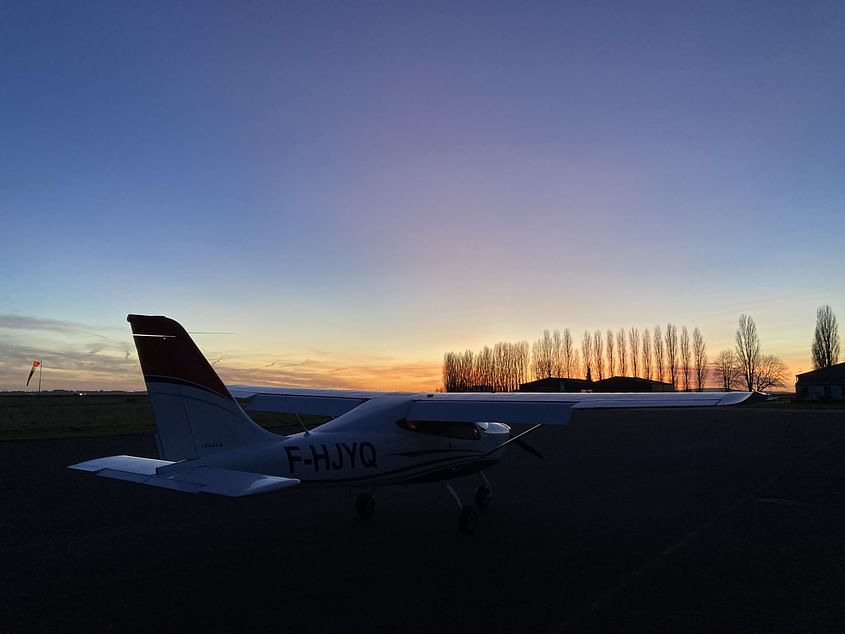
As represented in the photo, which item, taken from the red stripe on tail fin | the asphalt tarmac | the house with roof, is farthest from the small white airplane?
the house with roof

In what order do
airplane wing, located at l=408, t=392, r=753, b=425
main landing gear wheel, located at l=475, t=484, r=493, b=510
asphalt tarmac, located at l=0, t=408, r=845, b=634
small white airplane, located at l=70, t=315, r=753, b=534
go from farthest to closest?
1. main landing gear wheel, located at l=475, t=484, r=493, b=510
2. airplane wing, located at l=408, t=392, r=753, b=425
3. small white airplane, located at l=70, t=315, r=753, b=534
4. asphalt tarmac, located at l=0, t=408, r=845, b=634

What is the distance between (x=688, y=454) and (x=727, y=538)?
1197 centimetres

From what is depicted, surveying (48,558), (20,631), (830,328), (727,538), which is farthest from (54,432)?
(830,328)

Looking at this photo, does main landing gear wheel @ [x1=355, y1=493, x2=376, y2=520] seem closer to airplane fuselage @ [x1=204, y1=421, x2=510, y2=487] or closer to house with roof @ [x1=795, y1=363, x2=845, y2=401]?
airplane fuselage @ [x1=204, y1=421, x2=510, y2=487]

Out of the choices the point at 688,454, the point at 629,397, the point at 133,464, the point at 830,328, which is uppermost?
the point at 830,328

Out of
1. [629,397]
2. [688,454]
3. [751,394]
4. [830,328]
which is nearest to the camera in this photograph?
[751,394]

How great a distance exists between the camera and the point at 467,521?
910 centimetres

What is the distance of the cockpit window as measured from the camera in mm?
9711

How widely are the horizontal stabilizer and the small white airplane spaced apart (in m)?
0.01

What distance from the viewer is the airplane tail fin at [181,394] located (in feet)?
24.7

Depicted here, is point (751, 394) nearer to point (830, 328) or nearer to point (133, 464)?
point (133, 464)

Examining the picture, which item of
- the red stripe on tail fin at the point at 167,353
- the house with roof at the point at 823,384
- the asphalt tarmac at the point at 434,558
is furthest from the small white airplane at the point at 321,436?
the house with roof at the point at 823,384

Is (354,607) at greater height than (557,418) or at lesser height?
lesser

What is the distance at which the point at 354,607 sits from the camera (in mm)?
5988
